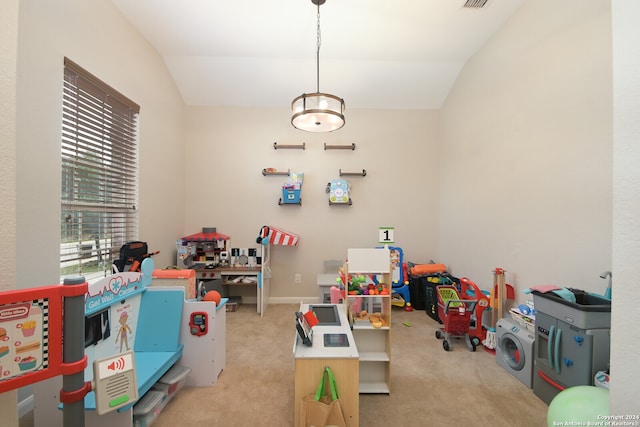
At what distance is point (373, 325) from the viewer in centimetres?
188

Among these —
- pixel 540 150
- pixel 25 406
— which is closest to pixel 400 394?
pixel 540 150

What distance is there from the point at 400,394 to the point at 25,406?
8.24 ft

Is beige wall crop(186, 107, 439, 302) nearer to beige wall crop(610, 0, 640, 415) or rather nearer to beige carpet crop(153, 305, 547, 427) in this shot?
beige carpet crop(153, 305, 547, 427)

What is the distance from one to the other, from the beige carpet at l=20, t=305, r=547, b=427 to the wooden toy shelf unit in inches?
4.6

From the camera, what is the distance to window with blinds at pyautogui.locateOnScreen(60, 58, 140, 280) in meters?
1.95

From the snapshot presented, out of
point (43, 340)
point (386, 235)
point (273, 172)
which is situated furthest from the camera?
point (273, 172)

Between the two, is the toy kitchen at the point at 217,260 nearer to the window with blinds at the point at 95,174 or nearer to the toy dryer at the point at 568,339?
the window with blinds at the point at 95,174

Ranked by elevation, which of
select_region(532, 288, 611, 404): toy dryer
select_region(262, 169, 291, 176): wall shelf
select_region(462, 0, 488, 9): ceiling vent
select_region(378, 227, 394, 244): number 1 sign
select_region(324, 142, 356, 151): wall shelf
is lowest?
select_region(532, 288, 611, 404): toy dryer

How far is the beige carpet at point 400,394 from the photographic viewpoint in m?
1.66

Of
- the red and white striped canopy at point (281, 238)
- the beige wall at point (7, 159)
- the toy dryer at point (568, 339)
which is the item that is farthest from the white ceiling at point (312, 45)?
the toy dryer at point (568, 339)

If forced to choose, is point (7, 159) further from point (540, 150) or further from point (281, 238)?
point (540, 150)

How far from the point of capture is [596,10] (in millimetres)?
1813

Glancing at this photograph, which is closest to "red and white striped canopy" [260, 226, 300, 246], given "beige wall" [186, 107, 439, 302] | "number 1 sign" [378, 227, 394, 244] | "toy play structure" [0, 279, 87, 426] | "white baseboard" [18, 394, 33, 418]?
"beige wall" [186, 107, 439, 302]

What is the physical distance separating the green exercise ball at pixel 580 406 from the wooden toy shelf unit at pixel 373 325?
93cm
